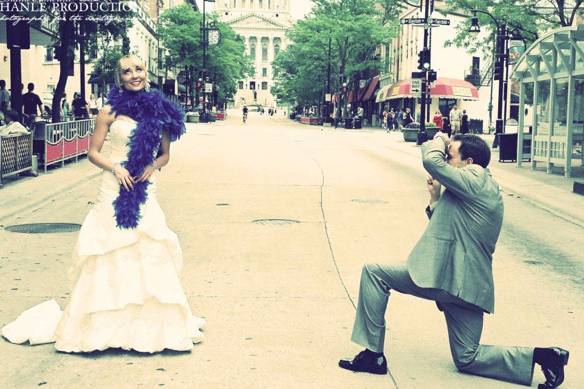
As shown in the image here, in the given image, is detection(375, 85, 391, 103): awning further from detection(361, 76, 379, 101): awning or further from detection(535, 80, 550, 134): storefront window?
detection(535, 80, 550, 134): storefront window

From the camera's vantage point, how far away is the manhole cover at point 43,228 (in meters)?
10.7

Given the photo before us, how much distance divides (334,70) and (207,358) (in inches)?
2849

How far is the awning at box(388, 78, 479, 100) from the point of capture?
201ft

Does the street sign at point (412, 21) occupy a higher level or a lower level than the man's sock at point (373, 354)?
higher

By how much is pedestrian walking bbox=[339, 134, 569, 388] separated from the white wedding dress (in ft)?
4.04

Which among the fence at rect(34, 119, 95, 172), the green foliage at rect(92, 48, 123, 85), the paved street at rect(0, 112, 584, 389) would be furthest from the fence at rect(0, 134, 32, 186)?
the green foliage at rect(92, 48, 123, 85)

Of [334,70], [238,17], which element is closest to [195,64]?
[334,70]

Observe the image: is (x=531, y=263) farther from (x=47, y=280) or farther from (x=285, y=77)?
(x=285, y=77)

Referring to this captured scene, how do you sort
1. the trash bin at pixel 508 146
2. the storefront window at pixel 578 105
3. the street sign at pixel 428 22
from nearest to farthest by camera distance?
the storefront window at pixel 578 105 < the trash bin at pixel 508 146 < the street sign at pixel 428 22

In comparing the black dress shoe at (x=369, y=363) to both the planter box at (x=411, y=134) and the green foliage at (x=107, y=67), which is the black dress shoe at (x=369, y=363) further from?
the planter box at (x=411, y=134)

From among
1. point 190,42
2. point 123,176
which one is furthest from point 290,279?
point 190,42

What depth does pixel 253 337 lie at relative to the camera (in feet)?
19.3

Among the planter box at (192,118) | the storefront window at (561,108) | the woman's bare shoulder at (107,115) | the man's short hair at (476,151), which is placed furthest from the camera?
the planter box at (192,118)

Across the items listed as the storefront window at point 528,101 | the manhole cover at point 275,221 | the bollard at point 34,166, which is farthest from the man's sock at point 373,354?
the storefront window at point 528,101
